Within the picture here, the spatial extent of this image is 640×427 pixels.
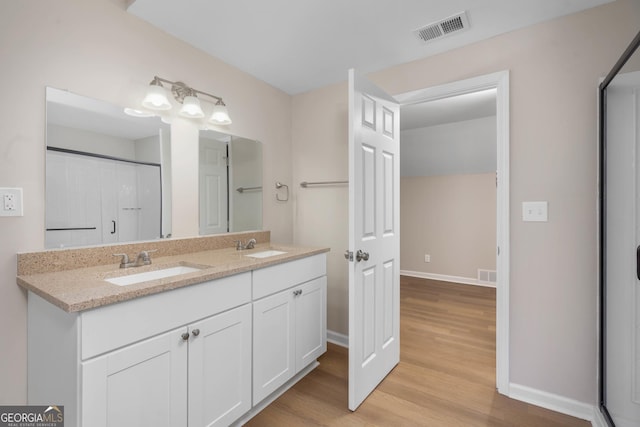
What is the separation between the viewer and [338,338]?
8.82 ft

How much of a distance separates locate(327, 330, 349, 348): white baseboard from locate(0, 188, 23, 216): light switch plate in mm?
2312

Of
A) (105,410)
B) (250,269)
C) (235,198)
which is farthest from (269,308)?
(235,198)

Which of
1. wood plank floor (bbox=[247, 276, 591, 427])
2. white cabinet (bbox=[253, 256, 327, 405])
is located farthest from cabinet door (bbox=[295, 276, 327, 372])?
wood plank floor (bbox=[247, 276, 591, 427])

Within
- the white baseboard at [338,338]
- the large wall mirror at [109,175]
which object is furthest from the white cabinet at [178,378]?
the white baseboard at [338,338]

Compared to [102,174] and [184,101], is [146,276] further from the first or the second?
[184,101]

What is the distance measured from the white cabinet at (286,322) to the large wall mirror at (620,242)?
5.43 feet

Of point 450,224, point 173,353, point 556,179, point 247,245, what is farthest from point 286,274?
point 450,224

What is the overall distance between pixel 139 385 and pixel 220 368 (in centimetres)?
39

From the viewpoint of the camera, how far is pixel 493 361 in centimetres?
233

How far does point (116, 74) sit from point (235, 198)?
1.11 metres

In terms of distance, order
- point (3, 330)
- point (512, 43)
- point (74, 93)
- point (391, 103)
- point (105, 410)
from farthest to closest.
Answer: point (391, 103) → point (512, 43) → point (74, 93) → point (3, 330) → point (105, 410)

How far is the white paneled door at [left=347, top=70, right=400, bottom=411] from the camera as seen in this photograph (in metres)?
1.75

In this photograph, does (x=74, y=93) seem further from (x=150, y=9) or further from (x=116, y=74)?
(x=150, y=9)

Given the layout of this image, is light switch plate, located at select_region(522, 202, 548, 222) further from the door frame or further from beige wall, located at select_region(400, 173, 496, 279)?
beige wall, located at select_region(400, 173, 496, 279)
